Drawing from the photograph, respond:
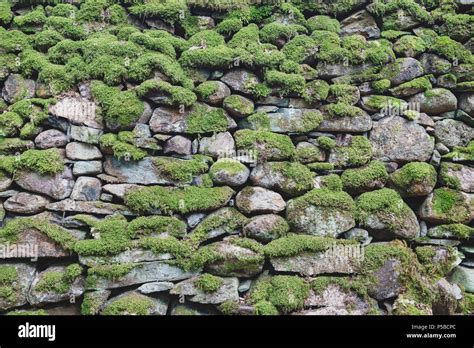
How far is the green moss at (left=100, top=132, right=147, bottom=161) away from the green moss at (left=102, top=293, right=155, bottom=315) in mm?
2389

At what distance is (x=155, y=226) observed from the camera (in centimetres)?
692

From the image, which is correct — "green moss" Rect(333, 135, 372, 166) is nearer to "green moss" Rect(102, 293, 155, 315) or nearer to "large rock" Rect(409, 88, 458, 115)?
"large rock" Rect(409, 88, 458, 115)

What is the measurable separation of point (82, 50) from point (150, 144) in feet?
8.19

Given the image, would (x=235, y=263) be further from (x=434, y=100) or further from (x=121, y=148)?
(x=434, y=100)

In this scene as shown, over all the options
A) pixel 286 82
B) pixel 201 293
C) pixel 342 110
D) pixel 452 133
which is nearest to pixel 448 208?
pixel 452 133

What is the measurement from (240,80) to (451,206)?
4.63 meters

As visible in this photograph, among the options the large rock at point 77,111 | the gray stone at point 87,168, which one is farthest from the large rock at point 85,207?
the large rock at point 77,111

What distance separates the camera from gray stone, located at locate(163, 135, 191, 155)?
24.4 feet

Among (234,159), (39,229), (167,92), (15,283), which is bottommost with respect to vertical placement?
(15,283)

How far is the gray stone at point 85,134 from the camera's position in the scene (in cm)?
737

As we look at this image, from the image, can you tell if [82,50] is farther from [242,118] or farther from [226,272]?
[226,272]

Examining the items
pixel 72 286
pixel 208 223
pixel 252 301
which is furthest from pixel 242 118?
pixel 72 286

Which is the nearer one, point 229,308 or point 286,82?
point 229,308

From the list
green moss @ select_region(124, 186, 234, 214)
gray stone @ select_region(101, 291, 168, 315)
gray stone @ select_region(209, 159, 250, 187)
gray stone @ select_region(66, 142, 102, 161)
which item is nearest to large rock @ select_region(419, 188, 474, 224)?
gray stone @ select_region(209, 159, 250, 187)
